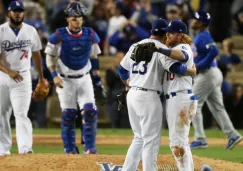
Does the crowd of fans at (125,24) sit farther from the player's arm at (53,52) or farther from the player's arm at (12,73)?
the player's arm at (12,73)


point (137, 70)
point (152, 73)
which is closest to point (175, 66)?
point (152, 73)

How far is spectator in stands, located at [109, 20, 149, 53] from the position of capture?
17.9 metres

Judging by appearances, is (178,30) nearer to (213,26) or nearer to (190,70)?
(190,70)

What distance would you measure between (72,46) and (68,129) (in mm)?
1202

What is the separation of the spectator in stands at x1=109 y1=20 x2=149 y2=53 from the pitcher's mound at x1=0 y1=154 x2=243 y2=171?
7913mm

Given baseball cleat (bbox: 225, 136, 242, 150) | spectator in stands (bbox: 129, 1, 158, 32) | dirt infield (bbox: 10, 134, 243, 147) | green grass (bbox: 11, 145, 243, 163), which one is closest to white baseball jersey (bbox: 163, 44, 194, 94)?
green grass (bbox: 11, 145, 243, 163)

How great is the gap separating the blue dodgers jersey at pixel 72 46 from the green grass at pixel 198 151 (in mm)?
1711

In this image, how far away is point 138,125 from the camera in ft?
30.2

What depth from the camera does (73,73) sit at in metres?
11.7

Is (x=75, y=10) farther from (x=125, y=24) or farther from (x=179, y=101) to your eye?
(x=125, y=24)

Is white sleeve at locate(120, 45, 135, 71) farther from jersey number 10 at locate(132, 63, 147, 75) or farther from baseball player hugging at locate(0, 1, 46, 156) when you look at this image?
baseball player hugging at locate(0, 1, 46, 156)

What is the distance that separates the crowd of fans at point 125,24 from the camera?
1742 cm

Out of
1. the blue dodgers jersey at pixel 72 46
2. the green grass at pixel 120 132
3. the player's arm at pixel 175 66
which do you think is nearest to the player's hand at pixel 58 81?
the blue dodgers jersey at pixel 72 46

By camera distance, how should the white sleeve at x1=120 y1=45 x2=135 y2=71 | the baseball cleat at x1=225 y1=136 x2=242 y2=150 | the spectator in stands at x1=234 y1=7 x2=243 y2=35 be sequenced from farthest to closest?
the spectator in stands at x1=234 y1=7 x2=243 y2=35
the baseball cleat at x1=225 y1=136 x2=242 y2=150
the white sleeve at x1=120 y1=45 x2=135 y2=71
